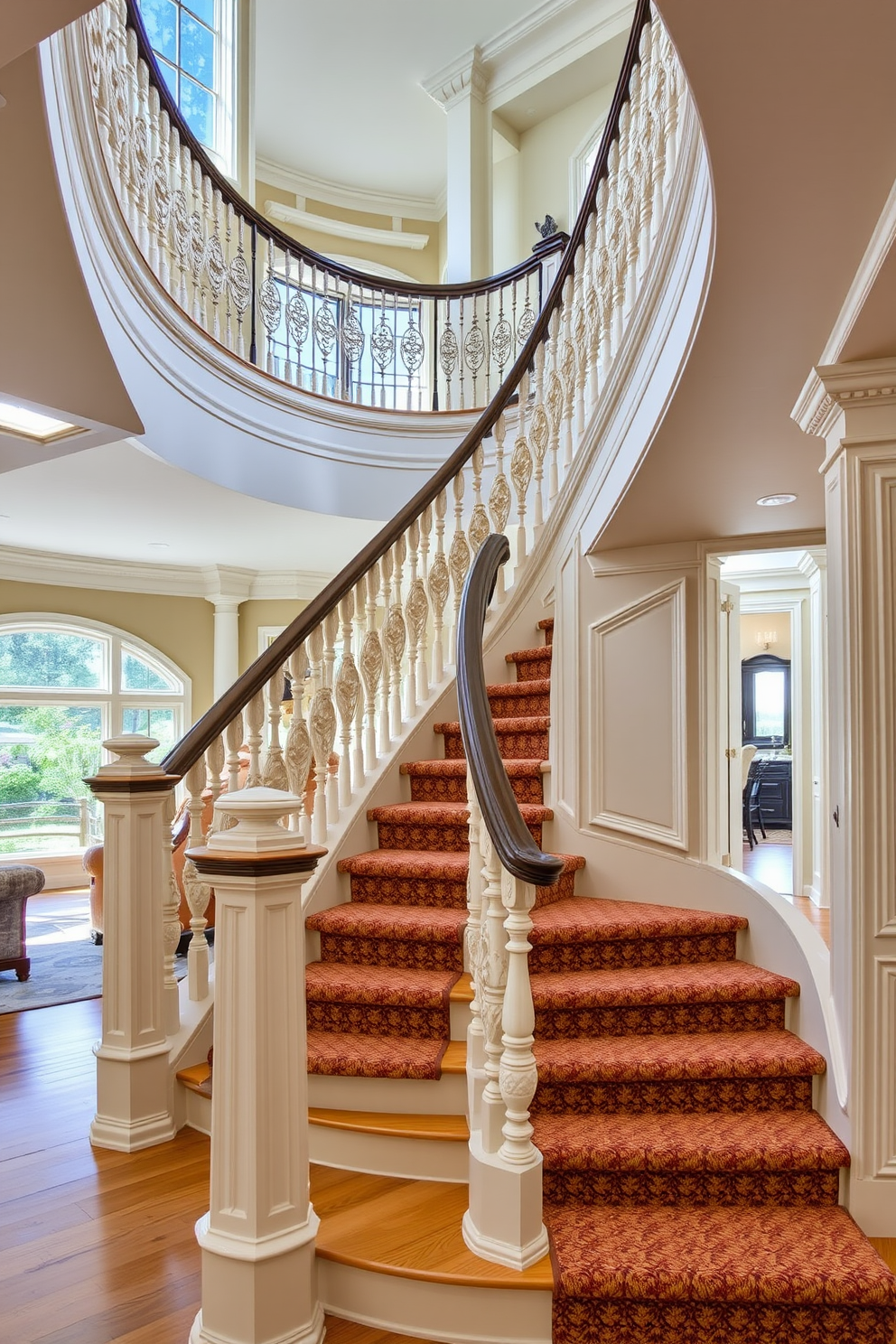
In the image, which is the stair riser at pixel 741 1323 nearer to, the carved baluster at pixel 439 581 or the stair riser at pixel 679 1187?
the stair riser at pixel 679 1187

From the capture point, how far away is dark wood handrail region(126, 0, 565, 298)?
413cm

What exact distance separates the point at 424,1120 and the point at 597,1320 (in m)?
0.69

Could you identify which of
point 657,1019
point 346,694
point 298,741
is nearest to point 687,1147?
point 657,1019

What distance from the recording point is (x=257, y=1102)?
1875mm

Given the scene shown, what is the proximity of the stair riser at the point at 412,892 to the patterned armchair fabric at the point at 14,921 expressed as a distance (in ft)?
8.36

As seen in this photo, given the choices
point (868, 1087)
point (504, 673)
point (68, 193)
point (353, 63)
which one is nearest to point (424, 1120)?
point (868, 1087)

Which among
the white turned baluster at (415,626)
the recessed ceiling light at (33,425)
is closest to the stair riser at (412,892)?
the white turned baluster at (415,626)

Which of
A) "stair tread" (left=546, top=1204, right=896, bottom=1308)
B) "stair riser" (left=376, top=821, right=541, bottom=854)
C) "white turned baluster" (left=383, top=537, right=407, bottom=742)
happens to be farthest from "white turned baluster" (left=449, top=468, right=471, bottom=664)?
"stair tread" (left=546, top=1204, right=896, bottom=1308)

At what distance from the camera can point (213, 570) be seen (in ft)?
27.8

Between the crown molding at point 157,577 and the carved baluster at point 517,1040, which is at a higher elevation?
the crown molding at point 157,577

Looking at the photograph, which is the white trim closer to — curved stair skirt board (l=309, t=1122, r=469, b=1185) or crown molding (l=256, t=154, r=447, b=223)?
crown molding (l=256, t=154, r=447, b=223)

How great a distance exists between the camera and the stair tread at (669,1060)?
8.42ft

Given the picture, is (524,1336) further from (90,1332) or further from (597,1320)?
(90,1332)

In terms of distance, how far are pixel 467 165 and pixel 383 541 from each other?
17.9 feet
